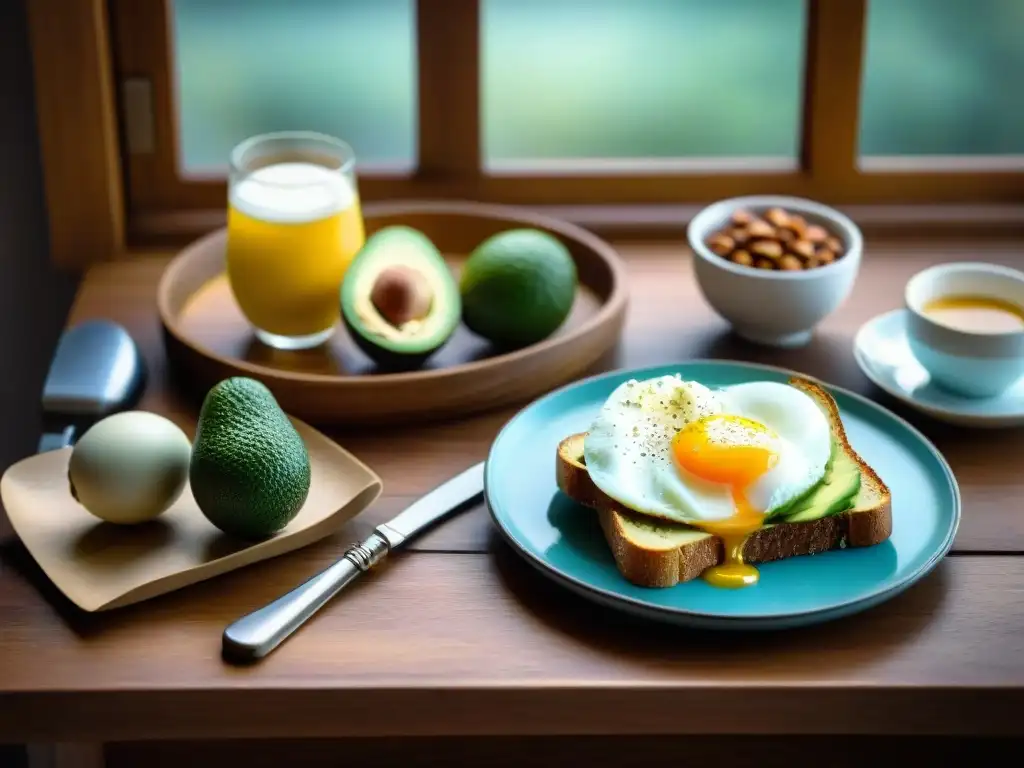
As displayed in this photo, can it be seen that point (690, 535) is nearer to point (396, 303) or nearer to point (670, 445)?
point (670, 445)

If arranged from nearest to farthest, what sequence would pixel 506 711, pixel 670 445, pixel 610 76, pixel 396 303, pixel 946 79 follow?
pixel 506 711 → pixel 670 445 → pixel 396 303 → pixel 946 79 → pixel 610 76

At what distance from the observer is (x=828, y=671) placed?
3.12ft

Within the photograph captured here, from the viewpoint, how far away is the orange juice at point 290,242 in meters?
1.33

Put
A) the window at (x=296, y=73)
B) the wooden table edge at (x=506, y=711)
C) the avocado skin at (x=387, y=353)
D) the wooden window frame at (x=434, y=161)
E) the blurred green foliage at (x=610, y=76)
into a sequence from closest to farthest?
the wooden table edge at (x=506, y=711), the avocado skin at (x=387, y=353), the wooden window frame at (x=434, y=161), the blurred green foliage at (x=610, y=76), the window at (x=296, y=73)

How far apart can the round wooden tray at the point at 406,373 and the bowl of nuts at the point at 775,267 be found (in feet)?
0.34

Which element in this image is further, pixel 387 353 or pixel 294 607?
pixel 387 353

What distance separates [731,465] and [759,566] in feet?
0.27

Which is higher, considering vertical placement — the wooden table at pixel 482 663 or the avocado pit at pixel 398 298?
the avocado pit at pixel 398 298

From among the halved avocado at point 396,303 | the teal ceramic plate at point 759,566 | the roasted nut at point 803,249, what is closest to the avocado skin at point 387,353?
the halved avocado at point 396,303

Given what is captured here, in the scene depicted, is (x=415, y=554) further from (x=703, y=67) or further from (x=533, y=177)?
(x=703, y=67)

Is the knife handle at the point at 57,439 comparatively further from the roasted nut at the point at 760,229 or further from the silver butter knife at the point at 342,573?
the roasted nut at the point at 760,229

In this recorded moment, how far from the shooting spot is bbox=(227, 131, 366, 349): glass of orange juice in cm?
134

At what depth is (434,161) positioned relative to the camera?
166 cm

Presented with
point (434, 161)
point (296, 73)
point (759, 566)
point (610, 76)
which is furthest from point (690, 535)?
point (296, 73)
